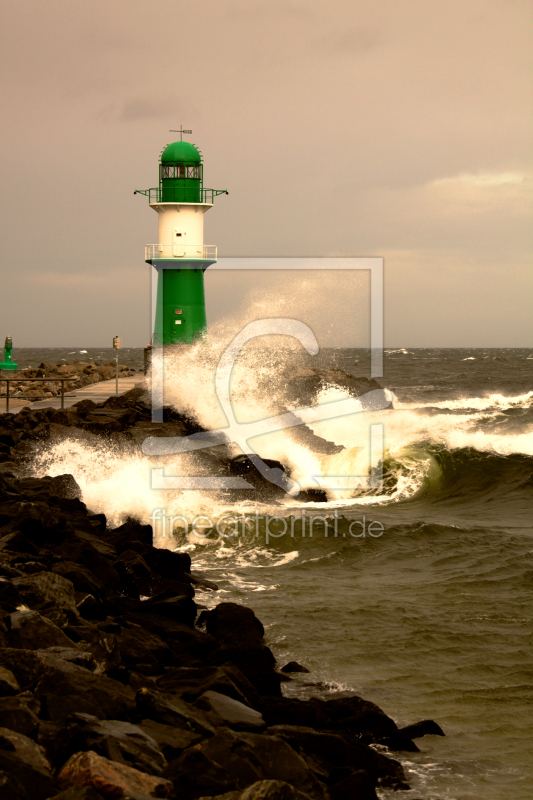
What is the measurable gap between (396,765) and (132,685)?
4.44ft

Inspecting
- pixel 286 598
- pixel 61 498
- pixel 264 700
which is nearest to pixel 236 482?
pixel 61 498

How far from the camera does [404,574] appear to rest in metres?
8.08

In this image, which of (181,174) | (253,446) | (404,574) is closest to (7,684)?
(404,574)

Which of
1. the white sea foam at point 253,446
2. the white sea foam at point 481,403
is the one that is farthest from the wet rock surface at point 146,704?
the white sea foam at point 481,403

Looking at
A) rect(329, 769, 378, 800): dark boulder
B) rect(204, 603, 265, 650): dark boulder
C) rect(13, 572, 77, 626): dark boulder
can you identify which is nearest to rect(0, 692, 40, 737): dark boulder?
rect(329, 769, 378, 800): dark boulder

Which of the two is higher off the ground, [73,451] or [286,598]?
[73,451]

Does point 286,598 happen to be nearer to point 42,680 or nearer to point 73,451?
point 42,680

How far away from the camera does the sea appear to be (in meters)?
4.83

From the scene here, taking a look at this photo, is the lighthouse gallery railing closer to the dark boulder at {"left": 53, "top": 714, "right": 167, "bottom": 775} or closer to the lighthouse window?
the lighthouse window

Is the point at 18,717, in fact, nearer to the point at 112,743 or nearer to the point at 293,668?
the point at 112,743

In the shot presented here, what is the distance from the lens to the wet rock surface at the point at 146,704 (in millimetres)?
3018

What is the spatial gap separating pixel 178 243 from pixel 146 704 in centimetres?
1659

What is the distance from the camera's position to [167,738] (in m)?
3.58

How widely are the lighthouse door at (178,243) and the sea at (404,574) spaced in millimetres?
4290
